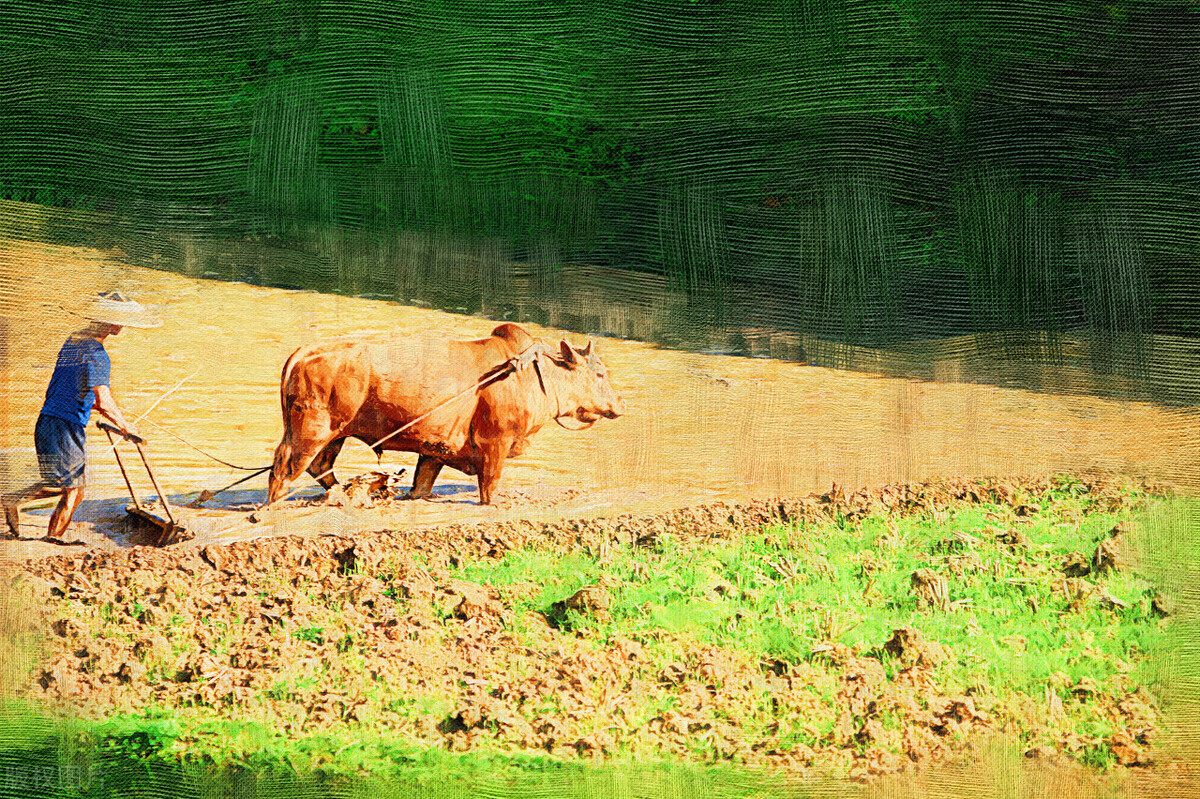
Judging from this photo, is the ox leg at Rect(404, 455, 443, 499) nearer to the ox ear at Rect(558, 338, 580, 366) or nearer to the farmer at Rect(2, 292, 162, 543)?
the ox ear at Rect(558, 338, 580, 366)

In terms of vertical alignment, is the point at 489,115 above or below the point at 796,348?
above

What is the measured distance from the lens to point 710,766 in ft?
12.3

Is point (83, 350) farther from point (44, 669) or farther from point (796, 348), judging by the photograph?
point (796, 348)

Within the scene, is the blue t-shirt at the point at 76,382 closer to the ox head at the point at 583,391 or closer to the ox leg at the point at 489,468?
the ox leg at the point at 489,468

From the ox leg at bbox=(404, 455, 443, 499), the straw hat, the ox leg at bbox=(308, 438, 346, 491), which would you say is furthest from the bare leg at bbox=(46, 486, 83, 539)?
the ox leg at bbox=(404, 455, 443, 499)

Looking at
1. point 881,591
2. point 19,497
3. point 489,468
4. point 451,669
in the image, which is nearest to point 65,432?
point 19,497

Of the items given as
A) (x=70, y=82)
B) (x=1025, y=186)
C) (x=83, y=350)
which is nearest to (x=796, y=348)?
(x=1025, y=186)

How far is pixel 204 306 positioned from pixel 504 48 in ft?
5.19

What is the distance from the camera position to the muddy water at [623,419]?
13.4 ft

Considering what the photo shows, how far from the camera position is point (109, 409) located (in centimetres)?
400

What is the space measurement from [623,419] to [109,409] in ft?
6.48

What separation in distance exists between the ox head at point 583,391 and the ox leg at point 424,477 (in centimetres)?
54

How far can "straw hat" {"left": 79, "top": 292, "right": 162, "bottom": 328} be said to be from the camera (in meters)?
4.08

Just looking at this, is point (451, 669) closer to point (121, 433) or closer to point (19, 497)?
point (121, 433)
